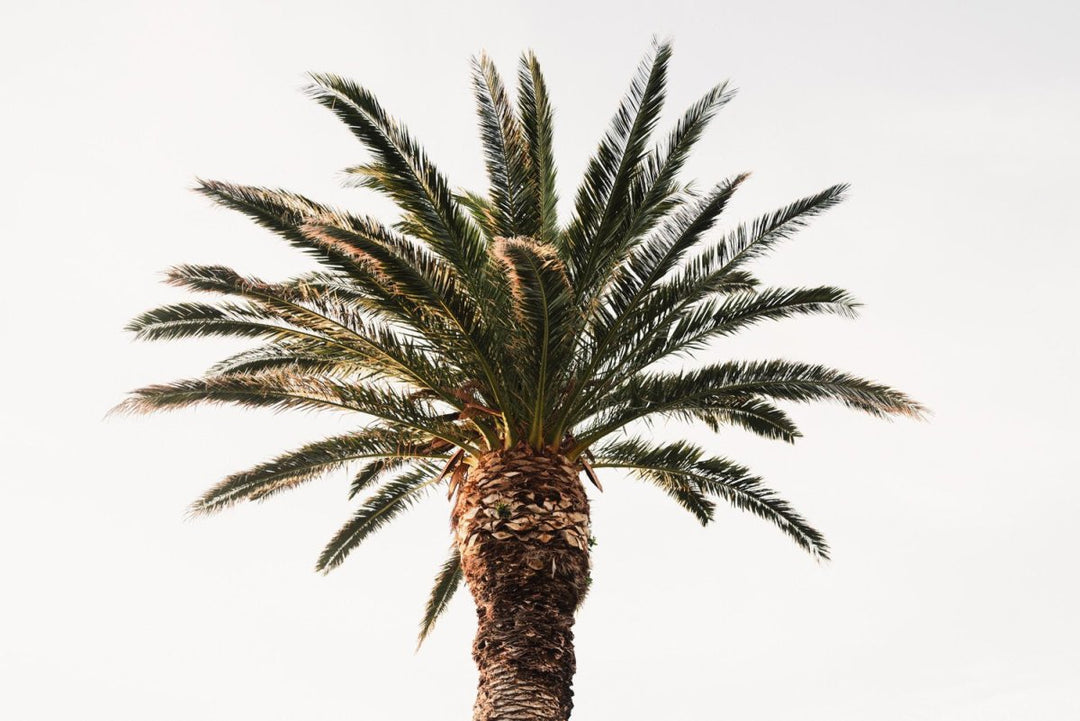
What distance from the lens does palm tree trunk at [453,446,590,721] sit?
973 cm

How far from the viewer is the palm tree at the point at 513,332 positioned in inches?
397

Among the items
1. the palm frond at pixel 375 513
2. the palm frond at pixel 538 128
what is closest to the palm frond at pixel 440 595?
the palm frond at pixel 375 513

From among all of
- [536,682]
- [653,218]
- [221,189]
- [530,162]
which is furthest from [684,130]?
[536,682]

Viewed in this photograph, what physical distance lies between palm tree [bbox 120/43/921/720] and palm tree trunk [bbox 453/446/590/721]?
2 cm

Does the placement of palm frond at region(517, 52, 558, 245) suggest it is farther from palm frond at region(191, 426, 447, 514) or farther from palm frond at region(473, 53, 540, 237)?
palm frond at region(191, 426, 447, 514)

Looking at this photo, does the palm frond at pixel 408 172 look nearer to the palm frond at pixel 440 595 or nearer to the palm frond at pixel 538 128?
the palm frond at pixel 538 128

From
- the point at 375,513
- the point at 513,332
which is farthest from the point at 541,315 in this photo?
the point at 375,513

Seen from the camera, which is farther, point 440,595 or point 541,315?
point 440,595

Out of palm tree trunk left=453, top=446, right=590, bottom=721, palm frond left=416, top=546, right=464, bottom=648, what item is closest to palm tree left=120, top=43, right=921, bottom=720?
palm tree trunk left=453, top=446, right=590, bottom=721

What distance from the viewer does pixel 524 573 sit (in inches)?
399

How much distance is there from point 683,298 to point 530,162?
2268 mm

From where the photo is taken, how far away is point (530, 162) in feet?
37.7

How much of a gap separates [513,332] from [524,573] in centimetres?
231

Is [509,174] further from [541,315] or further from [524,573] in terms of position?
[524,573]
